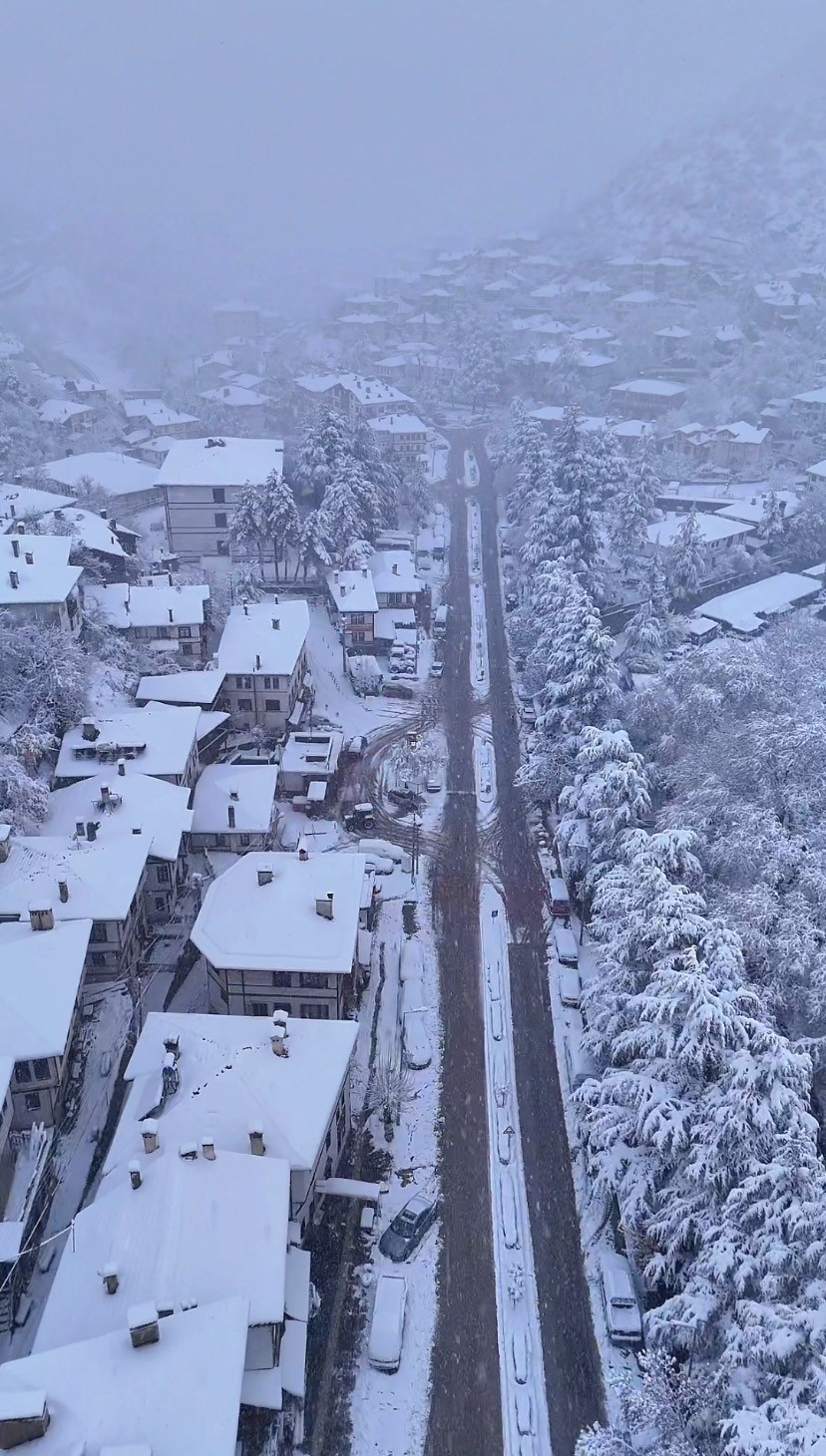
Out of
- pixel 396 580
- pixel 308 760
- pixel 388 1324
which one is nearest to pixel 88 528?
pixel 396 580

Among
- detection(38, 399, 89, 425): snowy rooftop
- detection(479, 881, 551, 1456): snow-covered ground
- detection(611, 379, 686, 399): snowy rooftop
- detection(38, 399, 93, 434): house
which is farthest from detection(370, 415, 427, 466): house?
detection(479, 881, 551, 1456): snow-covered ground

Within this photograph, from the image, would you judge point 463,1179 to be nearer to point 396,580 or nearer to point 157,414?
point 396,580

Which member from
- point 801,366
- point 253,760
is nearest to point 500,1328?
point 253,760

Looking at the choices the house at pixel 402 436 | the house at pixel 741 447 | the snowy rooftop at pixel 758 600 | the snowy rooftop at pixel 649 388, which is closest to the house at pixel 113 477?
the house at pixel 402 436

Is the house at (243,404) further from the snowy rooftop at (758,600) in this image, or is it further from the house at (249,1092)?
the house at (249,1092)

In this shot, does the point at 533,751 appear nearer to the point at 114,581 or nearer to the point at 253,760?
the point at 253,760
